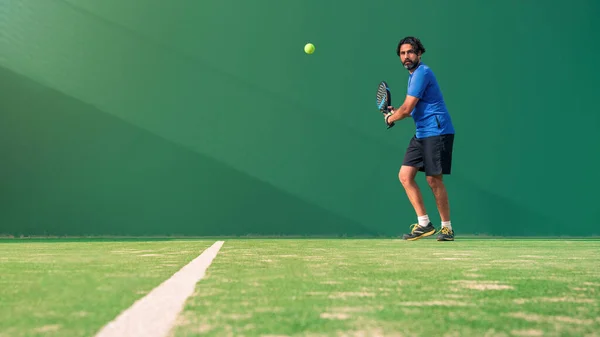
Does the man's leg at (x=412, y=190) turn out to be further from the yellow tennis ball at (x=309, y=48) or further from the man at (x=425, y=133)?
the yellow tennis ball at (x=309, y=48)

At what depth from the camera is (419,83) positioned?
498 centimetres

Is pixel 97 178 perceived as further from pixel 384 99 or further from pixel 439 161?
pixel 439 161

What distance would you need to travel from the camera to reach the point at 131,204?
670cm

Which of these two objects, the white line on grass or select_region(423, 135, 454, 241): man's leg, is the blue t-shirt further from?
the white line on grass

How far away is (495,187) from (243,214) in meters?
2.55

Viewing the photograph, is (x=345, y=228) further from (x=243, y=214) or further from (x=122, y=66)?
(x=122, y=66)

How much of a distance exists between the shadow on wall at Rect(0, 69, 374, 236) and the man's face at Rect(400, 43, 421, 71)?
2287 millimetres

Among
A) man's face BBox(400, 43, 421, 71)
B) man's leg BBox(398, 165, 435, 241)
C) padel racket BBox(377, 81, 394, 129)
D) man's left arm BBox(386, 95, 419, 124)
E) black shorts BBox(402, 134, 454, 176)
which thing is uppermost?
man's face BBox(400, 43, 421, 71)

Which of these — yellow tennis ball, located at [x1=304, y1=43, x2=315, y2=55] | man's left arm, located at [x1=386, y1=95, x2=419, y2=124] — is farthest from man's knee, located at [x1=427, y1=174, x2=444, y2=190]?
yellow tennis ball, located at [x1=304, y1=43, x2=315, y2=55]

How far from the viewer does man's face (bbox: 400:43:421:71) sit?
5.11m

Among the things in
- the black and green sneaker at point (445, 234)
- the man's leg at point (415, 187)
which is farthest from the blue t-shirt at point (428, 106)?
the black and green sneaker at point (445, 234)

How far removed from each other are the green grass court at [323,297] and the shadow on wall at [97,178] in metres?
3.65

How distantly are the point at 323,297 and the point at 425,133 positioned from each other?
343 cm

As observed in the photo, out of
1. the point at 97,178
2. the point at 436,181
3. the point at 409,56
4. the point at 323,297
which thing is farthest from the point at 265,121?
the point at 323,297
